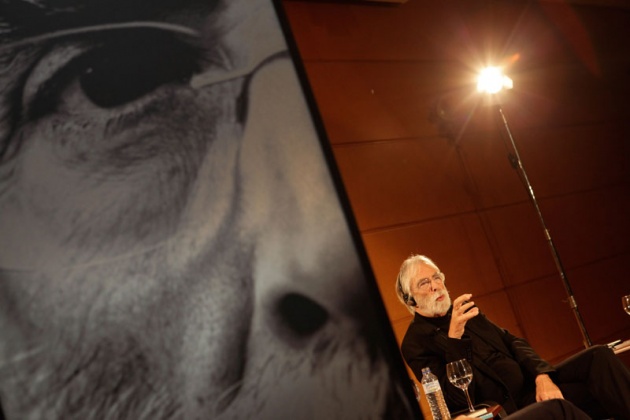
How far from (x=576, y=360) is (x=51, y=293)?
2.45m

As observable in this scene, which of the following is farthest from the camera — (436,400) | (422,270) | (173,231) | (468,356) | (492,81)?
(492,81)

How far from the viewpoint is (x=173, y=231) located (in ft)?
2.80

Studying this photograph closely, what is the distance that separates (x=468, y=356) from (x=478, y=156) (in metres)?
2.36

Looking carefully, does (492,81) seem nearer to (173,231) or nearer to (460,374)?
(460,374)

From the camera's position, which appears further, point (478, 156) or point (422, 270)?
point (478, 156)

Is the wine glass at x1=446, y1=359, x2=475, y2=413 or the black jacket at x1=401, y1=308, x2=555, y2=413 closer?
the wine glass at x1=446, y1=359, x2=475, y2=413

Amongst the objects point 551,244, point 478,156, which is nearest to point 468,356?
point 551,244

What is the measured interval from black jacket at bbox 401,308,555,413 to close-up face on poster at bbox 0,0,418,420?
1.86 meters

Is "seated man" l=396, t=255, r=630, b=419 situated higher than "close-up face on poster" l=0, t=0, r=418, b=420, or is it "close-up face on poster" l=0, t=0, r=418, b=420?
"close-up face on poster" l=0, t=0, r=418, b=420

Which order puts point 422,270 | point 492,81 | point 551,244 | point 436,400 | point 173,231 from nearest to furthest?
point 173,231, point 436,400, point 422,270, point 551,244, point 492,81

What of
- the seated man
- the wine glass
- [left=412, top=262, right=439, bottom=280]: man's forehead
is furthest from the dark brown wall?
the wine glass

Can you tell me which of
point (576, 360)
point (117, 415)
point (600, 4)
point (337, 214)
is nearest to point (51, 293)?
point (117, 415)

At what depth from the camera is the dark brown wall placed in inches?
167

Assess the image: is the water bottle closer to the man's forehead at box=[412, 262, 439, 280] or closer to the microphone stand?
the man's forehead at box=[412, 262, 439, 280]
